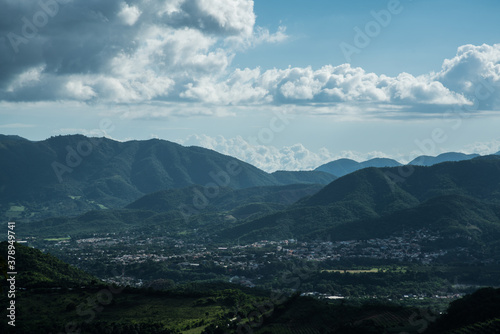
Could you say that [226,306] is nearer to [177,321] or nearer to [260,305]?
[260,305]

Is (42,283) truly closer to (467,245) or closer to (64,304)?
(64,304)

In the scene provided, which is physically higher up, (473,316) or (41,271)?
(473,316)

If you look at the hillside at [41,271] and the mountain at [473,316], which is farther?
the hillside at [41,271]

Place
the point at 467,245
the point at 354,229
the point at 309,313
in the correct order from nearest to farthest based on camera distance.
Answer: the point at 309,313, the point at 467,245, the point at 354,229

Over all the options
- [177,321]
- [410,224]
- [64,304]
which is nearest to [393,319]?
[177,321]

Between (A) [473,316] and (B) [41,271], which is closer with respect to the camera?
(A) [473,316]

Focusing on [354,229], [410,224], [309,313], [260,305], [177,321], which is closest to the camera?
[177,321]

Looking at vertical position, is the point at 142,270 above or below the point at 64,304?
below

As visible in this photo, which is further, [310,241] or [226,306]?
[310,241]

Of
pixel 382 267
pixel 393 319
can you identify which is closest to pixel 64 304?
pixel 393 319

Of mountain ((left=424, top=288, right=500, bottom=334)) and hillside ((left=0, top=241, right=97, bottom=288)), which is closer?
mountain ((left=424, top=288, right=500, bottom=334))
